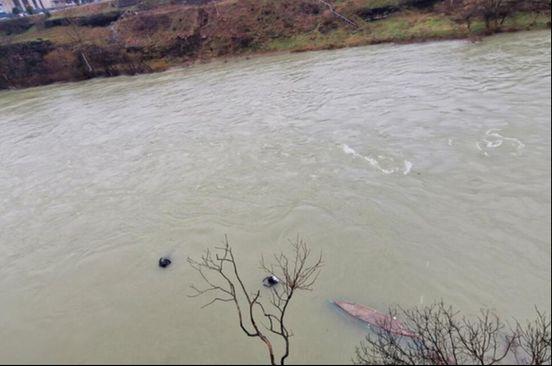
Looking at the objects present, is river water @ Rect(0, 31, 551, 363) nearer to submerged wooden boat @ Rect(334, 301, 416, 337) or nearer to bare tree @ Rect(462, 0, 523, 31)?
submerged wooden boat @ Rect(334, 301, 416, 337)

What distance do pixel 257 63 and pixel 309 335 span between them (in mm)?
29292

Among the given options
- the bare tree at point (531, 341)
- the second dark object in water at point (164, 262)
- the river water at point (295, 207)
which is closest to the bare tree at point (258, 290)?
the river water at point (295, 207)

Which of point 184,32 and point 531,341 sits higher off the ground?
point 184,32

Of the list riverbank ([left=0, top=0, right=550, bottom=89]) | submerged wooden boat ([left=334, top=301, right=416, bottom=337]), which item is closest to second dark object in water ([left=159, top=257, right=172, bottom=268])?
submerged wooden boat ([left=334, top=301, right=416, bottom=337])

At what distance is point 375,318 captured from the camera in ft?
25.9

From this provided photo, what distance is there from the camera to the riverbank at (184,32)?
35031 mm

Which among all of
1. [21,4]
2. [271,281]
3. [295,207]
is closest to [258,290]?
[271,281]

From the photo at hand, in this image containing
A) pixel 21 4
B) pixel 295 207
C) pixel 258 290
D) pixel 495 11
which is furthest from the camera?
pixel 21 4

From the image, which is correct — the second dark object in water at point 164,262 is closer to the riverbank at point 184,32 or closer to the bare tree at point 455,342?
the bare tree at point 455,342

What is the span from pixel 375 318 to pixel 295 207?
195 inches

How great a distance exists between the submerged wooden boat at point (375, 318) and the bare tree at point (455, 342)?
67mm

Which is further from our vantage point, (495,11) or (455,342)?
(495,11)

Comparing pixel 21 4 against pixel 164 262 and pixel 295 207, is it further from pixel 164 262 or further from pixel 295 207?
pixel 295 207

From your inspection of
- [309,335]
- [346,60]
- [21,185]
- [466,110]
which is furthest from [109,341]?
[346,60]
